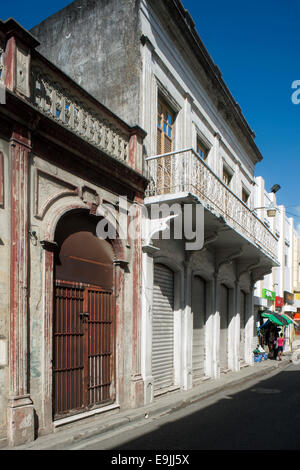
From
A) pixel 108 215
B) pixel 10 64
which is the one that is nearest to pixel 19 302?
pixel 108 215

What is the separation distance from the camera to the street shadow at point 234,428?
19.4 feet

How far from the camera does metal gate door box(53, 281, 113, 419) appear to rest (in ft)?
21.5

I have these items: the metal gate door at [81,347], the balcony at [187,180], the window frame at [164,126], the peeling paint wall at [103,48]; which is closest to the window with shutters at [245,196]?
the balcony at [187,180]

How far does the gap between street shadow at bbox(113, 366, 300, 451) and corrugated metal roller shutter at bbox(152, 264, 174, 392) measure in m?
1.14

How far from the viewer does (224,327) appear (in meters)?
14.4

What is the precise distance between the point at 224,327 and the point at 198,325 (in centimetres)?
267

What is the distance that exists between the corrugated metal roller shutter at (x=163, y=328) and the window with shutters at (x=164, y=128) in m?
2.98

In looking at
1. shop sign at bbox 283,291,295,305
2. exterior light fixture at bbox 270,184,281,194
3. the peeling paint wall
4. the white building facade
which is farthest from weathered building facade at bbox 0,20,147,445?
shop sign at bbox 283,291,295,305

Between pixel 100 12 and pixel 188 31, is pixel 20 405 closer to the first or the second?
pixel 100 12

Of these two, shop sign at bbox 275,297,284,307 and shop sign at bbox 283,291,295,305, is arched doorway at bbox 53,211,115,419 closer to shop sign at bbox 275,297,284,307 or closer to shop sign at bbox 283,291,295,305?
shop sign at bbox 275,297,284,307

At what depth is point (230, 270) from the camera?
14.7 m

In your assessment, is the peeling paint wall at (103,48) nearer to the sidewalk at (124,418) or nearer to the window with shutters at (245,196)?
the sidewalk at (124,418)

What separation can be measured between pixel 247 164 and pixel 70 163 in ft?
41.2

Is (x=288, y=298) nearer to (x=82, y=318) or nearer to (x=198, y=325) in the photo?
(x=198, y=325)
